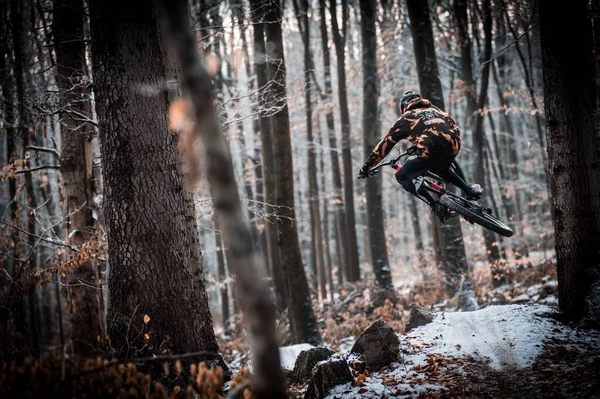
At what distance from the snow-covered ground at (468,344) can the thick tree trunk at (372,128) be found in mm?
5674

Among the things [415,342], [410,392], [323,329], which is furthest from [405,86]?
[410,392]

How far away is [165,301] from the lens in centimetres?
423

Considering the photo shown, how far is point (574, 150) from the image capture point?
15.7 ft

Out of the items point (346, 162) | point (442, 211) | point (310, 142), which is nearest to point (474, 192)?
point (442, 211)

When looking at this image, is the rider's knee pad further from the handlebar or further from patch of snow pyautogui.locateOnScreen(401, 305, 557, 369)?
patch of snow pyautogui.locateOnScreen(401, 305, 557, 369)

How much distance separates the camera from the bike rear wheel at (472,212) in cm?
596

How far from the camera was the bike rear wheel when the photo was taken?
5960 mm

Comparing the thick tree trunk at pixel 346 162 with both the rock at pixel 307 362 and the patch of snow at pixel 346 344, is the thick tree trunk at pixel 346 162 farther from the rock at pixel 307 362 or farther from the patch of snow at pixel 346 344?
the rock at pixel 307 362

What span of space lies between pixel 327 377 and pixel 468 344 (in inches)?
77.1

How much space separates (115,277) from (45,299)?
65.3 feet

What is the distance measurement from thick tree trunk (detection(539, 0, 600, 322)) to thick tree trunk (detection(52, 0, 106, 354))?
733 cm

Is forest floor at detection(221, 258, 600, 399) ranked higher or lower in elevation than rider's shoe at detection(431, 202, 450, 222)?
lower

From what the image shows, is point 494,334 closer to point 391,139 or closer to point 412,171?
point 412,171

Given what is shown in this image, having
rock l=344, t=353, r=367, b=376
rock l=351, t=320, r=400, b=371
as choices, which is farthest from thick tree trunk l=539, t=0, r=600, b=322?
rock l=344, t=353, r=367, b=376
